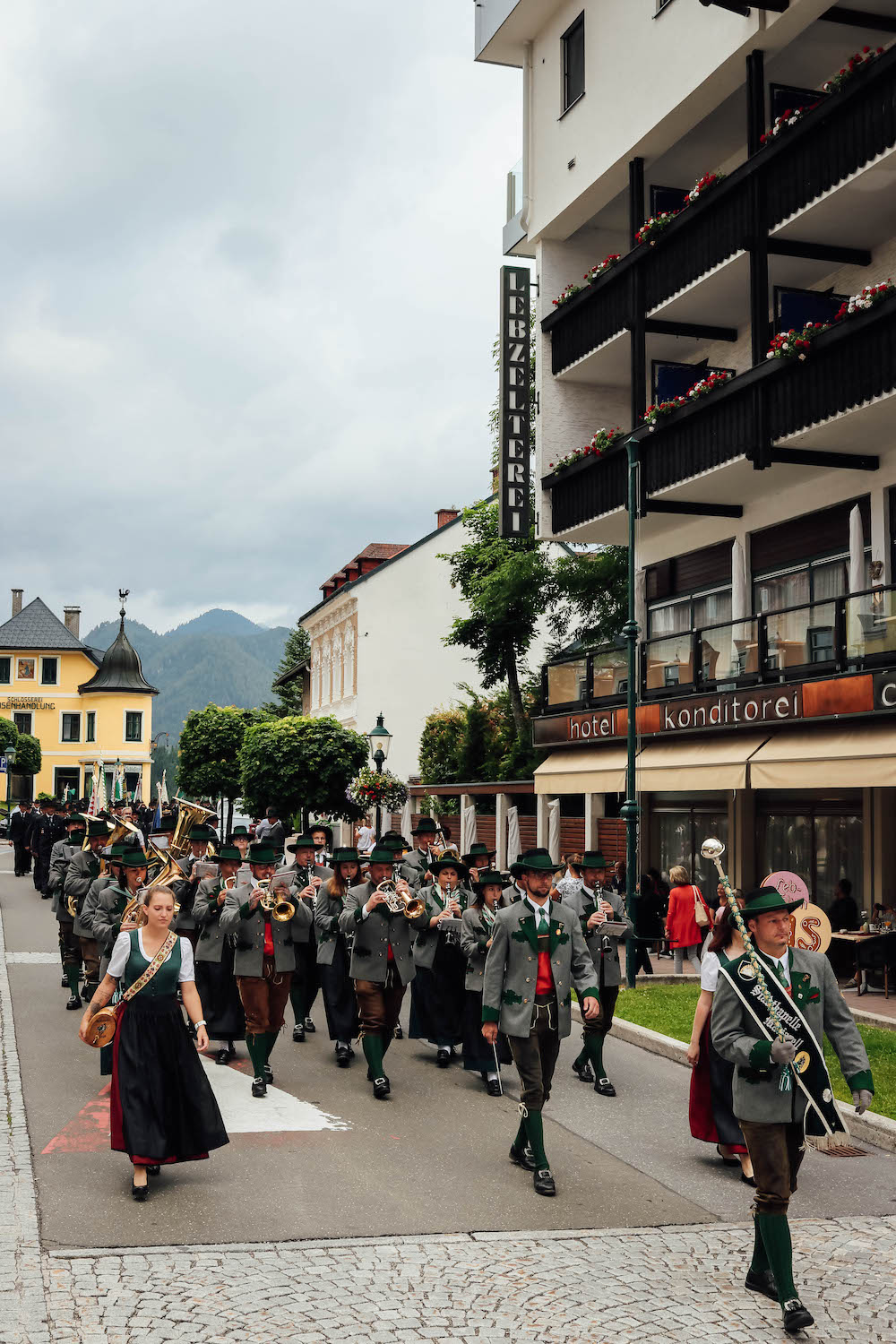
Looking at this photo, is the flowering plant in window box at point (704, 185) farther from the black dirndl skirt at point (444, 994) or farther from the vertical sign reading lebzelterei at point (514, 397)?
the black dirndl skirt at point (444, 994)

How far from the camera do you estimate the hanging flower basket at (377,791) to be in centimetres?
3741

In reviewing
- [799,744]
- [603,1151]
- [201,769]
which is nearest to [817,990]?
[603,1151]

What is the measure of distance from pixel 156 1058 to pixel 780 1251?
3.66 meters

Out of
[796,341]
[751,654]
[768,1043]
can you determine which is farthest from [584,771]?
[768,1043]

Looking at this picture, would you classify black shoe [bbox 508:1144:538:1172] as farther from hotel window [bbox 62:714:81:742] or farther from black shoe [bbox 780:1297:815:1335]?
hotel window [bbox 62:714:81:742]

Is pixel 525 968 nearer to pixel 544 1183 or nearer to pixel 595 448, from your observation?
pixel 544 1183

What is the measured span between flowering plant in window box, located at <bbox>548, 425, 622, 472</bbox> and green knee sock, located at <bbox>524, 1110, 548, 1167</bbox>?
18030 millimetres

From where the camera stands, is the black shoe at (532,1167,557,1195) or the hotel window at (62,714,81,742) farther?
the hotel window at (62,714,81,742)

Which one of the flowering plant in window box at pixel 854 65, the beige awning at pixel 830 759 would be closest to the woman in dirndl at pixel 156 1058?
the beige awning at pixel 830 759

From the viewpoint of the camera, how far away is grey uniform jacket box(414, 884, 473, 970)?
12.0 metres

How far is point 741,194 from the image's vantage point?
20.5 metres

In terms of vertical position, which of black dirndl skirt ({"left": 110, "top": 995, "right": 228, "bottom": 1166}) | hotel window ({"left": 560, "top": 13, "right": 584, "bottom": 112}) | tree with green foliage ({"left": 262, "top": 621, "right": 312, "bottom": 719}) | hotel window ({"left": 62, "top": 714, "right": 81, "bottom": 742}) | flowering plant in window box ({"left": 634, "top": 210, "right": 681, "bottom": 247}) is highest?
hotel window ({"left": 560, "top": 13, "right": 584, "bottom": 112})

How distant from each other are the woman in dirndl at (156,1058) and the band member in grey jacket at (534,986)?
1742 mm

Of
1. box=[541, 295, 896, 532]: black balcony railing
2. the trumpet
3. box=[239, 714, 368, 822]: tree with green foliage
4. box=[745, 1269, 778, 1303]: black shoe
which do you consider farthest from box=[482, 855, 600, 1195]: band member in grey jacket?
box=[239, 714, 368, 822]: tree with green foliage
